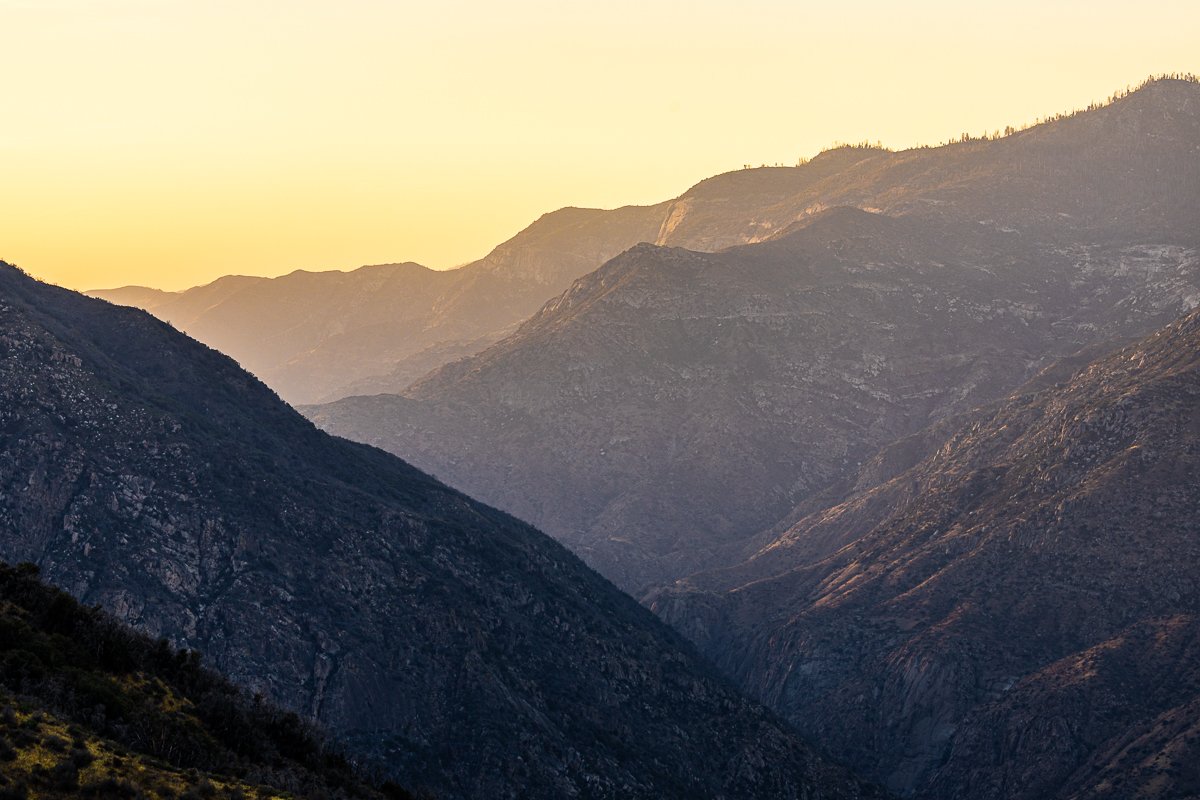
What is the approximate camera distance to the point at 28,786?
108 ft

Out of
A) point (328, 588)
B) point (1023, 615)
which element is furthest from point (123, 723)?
point (1023, 615)

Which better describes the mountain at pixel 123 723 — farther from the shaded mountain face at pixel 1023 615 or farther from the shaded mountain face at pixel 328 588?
the shaded mountain face at pixel 1023 615

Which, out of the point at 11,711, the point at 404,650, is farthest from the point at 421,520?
the point at 11,711

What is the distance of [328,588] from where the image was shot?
100 metres

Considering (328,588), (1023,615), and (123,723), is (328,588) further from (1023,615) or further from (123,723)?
(1023,615)

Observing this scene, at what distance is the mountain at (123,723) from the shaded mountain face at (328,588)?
3812cm

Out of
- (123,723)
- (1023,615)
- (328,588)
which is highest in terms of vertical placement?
(123,723)

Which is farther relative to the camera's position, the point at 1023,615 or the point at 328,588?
the point at 1023,615

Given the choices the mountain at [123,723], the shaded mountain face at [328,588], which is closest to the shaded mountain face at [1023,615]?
the shaded mountain face at [328,588]

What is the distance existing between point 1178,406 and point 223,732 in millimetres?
138213

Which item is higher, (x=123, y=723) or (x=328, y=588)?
(x=123, y=723)

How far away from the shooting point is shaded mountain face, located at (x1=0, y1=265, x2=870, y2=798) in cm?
9138

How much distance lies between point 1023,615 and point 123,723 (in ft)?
394

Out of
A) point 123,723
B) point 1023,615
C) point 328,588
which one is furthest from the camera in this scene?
point 1023,615
